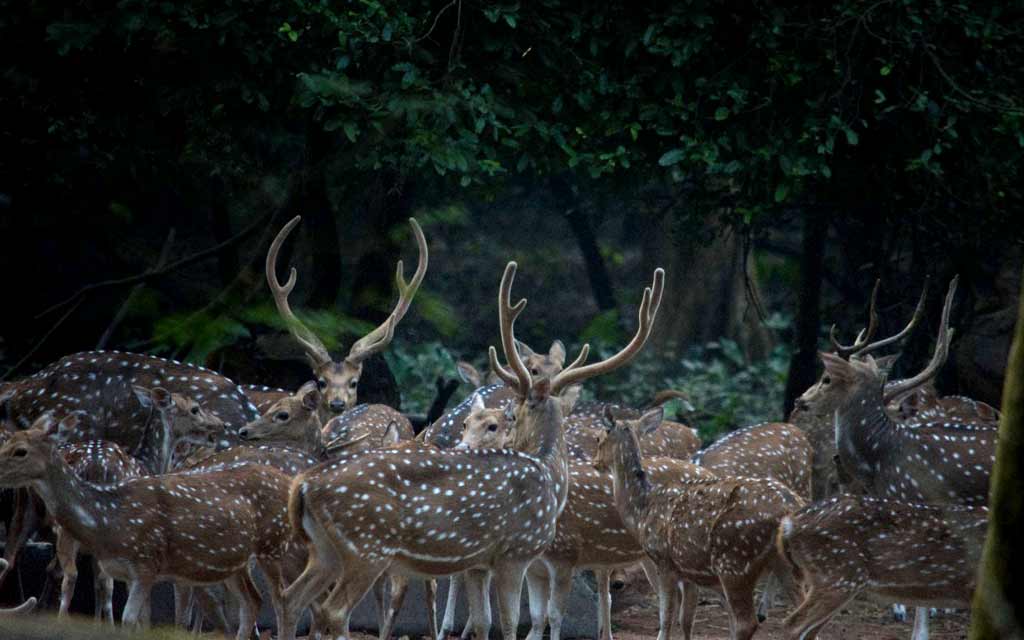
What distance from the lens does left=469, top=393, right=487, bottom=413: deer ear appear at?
28.0ft

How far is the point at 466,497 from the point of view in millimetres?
6719

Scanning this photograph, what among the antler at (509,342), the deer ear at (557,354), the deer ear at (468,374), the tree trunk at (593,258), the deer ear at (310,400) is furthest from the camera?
the tree trunk at (593,258)

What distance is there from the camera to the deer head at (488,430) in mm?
8188

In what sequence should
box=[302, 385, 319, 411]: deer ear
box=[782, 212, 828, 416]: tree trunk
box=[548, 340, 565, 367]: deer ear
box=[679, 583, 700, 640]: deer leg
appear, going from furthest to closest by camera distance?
box=[782, 212, 828, 416]: tree trunk < box=[548, 340, 565, 367]: deer ear < box=[302, 385, 319, 411]: deer ear < box=[679, 583, 700, 640]: deer leg

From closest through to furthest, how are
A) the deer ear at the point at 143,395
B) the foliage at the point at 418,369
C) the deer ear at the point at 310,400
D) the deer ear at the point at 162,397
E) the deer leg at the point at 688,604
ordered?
the deer leg at the point at 688,604
the deer ear at the point at 162,397
the deer ear at the point at 143,395
the deer ear at the point at 310,400
the foliage at the point at 418,369

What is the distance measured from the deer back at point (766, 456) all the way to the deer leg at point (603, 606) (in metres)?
0.95

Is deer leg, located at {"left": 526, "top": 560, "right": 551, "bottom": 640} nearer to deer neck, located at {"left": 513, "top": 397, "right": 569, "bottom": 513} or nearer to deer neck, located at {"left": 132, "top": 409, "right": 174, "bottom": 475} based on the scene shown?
deer neck, located at {"left": 513, "top": 397, "right": 569, "bottom": 513}

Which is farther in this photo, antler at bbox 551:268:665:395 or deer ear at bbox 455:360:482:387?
deer ear at bbox 455:360:482:387

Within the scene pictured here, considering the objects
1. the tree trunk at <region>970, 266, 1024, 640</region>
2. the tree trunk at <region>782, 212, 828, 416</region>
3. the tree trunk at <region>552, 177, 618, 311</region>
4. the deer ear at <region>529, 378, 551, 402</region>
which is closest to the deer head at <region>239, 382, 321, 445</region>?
the deer ear at <region>529, 378, 551, 402</region>

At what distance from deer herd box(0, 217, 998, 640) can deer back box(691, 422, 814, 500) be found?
0.8 inches

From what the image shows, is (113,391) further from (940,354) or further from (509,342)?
(940,354)

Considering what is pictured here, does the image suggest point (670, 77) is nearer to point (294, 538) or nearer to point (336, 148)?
point (336, 148)

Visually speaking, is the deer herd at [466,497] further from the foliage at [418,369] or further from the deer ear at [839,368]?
the foliage at [418,369]

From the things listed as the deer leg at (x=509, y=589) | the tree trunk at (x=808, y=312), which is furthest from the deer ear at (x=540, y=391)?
the tree trunk at (x=808, y=312)
